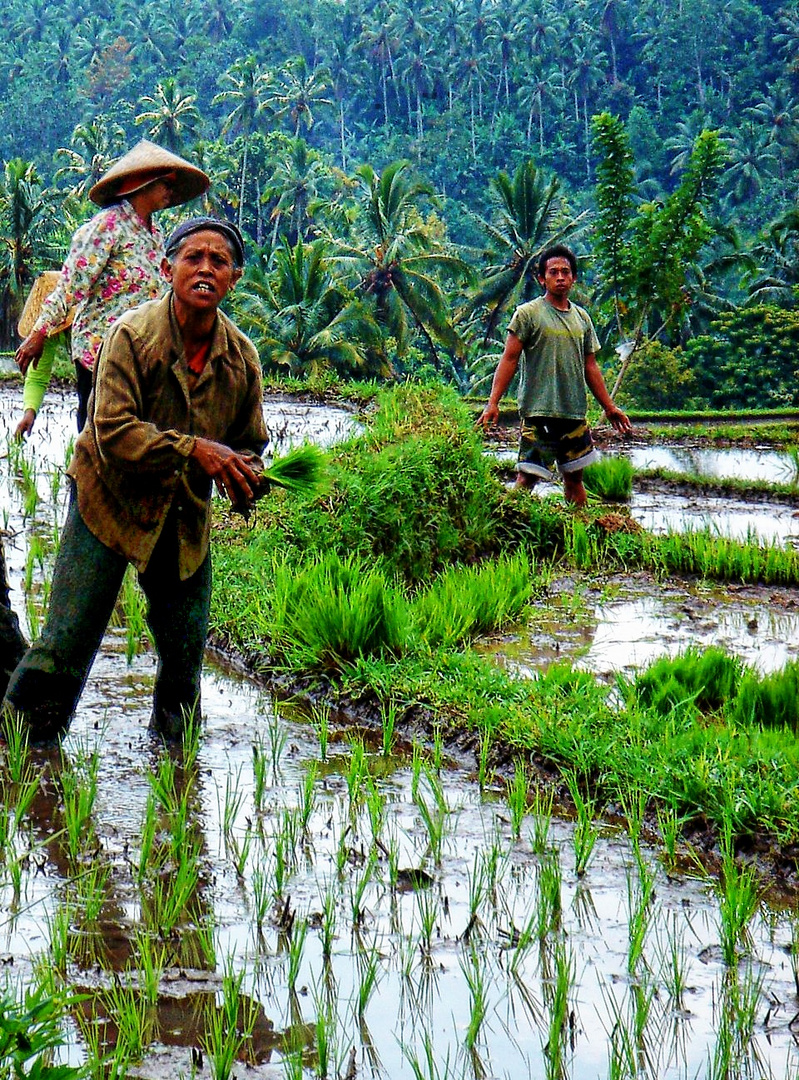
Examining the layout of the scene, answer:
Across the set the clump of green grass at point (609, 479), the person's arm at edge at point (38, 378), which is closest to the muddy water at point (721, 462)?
the clump of green grass at point (609, 479)

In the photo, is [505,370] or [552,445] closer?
[505,370]

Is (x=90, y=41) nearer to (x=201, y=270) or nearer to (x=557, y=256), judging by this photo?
(x=557, y=256)

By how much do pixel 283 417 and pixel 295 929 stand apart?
9.29 metres

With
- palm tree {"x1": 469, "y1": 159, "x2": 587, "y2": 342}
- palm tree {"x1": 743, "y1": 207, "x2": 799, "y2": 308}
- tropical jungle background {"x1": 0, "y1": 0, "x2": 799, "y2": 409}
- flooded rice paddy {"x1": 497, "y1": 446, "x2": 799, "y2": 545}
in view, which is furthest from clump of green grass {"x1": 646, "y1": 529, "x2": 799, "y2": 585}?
palm tree {"x1": 469, "y1": 159, "x2": 587, "y2": 342}

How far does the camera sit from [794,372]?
2606 centimetres

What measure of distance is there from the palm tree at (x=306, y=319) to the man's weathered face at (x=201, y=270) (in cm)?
2059

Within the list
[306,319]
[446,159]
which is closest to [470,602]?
[306,319]

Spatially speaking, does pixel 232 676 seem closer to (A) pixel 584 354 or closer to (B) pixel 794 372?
(A) pixel 584 354

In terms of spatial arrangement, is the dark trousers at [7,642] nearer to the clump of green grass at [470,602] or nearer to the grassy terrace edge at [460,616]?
the grassy terrace edge at [460,616]

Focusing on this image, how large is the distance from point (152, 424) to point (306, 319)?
2254 centimetres

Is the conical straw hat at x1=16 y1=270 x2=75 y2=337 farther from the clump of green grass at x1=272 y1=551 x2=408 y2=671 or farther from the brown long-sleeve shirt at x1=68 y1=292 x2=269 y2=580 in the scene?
the brown long-sleeve shirt at x1=68 y1=292 x2=269 y2=580

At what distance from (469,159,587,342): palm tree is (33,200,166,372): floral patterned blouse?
26.8m

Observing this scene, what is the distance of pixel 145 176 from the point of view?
15.5ft

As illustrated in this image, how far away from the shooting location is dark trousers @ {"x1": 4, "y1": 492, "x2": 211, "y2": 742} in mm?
3396
